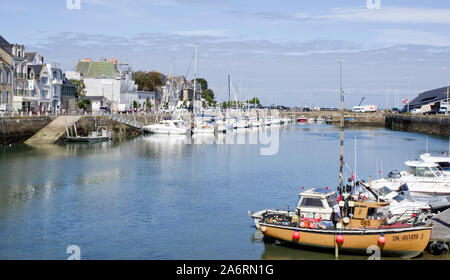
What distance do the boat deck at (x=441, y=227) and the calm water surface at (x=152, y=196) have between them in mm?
1142

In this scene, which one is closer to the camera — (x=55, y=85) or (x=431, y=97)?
(x=55, y=85)

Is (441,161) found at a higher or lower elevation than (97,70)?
lower

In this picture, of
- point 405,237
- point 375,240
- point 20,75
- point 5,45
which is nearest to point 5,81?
point 20,75

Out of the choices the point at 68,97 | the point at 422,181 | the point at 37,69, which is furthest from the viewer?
the point at 68,97

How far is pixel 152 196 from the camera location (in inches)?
1561

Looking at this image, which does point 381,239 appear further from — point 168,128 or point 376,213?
point 168,128

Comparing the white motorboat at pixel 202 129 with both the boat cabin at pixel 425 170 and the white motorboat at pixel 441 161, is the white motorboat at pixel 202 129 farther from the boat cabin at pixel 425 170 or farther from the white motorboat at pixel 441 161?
the boat cabin at pixel 425 170

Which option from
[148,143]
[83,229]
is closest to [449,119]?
[148,143]

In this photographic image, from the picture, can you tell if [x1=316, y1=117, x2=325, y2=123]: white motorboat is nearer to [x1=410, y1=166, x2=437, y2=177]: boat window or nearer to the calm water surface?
the calm water surface

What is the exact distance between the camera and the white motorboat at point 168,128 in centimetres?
10031

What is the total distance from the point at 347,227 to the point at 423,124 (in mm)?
96075

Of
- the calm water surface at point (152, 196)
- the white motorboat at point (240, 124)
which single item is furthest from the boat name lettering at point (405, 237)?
the white motorboat at point (240, 124)

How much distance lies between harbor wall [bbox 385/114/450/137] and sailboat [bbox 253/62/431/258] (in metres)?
77.0
